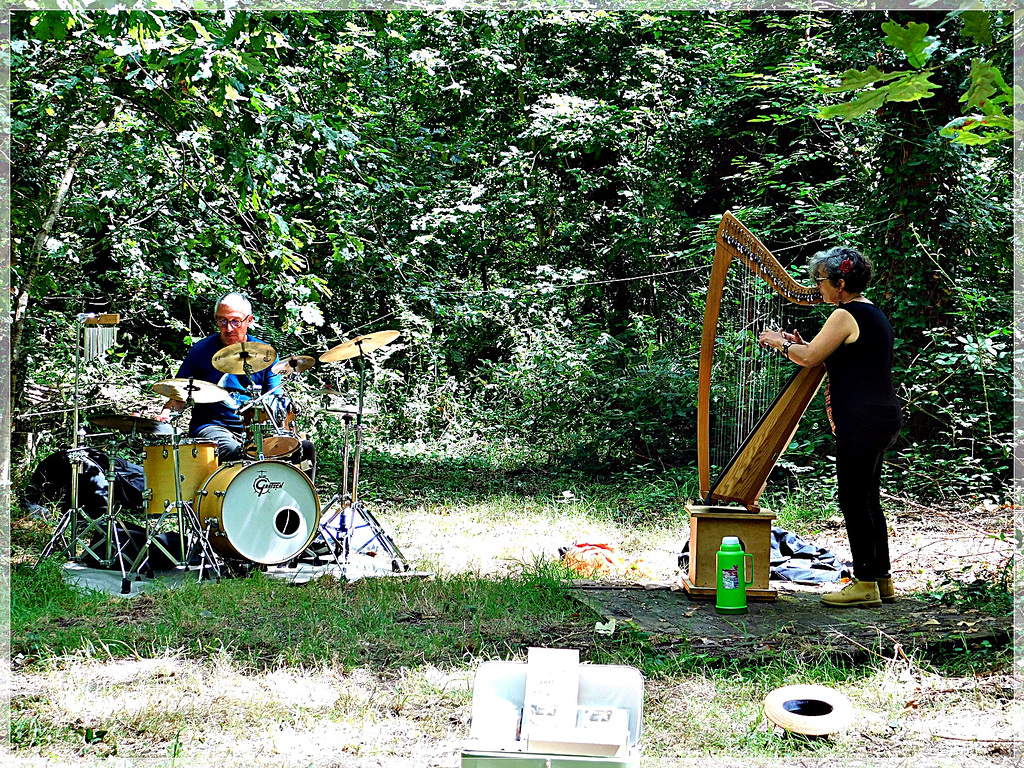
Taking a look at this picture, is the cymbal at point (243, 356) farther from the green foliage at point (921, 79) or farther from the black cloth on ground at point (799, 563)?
the green foliage at point (921, 79)

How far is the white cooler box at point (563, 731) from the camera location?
6.84ft

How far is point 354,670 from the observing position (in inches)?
146

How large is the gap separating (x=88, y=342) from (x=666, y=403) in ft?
18.9

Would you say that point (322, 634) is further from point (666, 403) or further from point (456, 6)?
point (456, 6)

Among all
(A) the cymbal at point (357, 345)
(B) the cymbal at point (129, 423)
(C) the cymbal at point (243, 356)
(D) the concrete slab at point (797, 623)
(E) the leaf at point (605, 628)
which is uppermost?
(A) the cymbal at point (357, 345)

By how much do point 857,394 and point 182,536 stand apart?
3.63 m

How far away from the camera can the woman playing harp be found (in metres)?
4.20

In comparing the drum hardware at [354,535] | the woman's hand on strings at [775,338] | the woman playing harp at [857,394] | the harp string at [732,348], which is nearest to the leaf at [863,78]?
the woman playing harp at [857,394]

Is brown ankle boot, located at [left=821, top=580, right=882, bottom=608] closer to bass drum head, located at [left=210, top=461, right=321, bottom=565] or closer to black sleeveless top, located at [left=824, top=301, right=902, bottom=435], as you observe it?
black sleeveless top, located at [left=824, top=301, right=902, bottom=435]

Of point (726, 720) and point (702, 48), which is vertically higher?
point (702, 48)

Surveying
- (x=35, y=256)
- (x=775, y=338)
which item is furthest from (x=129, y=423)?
(x=775, y=338)

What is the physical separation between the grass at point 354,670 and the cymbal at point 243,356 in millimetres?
Result: 1144

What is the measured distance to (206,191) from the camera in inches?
289

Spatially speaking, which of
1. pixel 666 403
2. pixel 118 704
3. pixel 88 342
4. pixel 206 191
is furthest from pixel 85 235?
pixel 118 704
